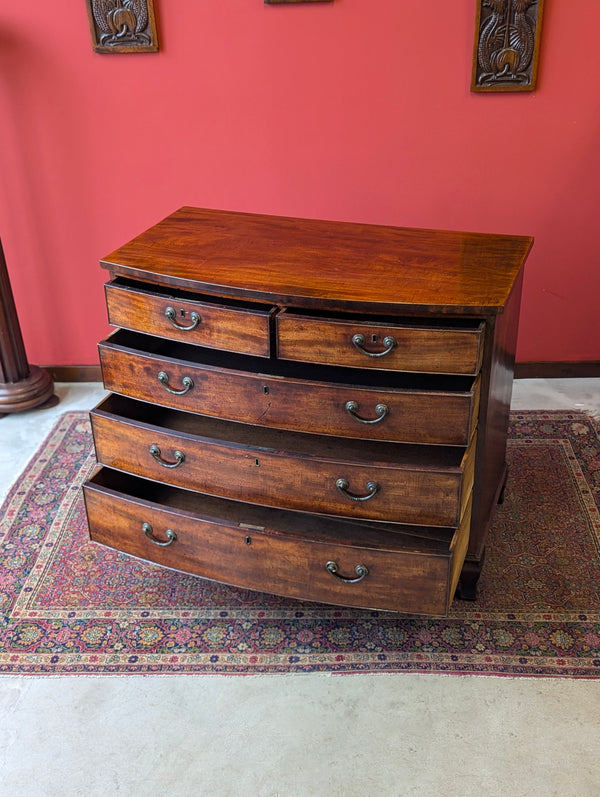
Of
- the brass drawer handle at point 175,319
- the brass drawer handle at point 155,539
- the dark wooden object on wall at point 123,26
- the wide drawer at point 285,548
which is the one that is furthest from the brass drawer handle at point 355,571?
the dark wooden object on wall at point 123,26

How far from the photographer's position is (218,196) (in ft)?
9.33

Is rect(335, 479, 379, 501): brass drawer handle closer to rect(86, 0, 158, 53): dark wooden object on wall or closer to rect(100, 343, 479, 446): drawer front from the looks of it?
Result: rect(100, 343, 479, 446): drawer front

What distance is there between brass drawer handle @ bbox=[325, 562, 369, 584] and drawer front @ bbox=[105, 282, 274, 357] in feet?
1.52

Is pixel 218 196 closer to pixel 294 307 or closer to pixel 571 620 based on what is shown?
pixel 294 307

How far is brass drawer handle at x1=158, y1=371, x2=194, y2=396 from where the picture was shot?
1.87 metres

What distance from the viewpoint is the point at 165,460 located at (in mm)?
1952

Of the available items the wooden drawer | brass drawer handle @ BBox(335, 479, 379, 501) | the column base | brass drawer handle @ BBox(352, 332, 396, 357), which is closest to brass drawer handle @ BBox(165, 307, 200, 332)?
the wooden drawer

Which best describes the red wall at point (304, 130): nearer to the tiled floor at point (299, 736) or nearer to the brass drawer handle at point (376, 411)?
the brass drawer handle at point (376, 411)

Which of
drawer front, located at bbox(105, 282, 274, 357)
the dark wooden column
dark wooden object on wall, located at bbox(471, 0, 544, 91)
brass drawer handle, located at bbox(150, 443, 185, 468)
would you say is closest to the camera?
drawer front, located at bbox(105, 282, 274, 357)

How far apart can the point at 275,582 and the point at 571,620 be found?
682mm

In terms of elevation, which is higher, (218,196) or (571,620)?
(218,196)

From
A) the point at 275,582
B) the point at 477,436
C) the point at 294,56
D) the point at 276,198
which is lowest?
the point at 275,582

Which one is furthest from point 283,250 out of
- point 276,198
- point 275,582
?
point 276,198

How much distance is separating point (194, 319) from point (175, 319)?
0.05m
